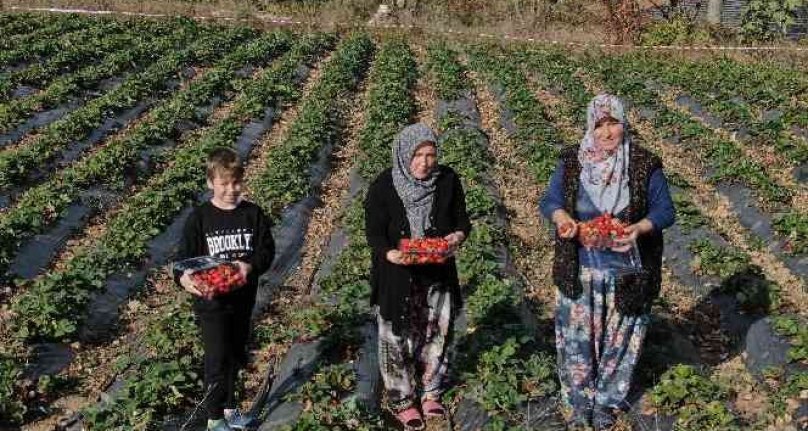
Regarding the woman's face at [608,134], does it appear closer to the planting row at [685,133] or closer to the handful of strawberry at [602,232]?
the handful of strawberry at [602,232]

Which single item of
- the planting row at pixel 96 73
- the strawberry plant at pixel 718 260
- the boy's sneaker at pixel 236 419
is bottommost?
the strawberry plant at pixel 718 260

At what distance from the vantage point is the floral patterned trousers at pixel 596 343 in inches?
203

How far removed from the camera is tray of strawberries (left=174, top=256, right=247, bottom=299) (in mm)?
4859

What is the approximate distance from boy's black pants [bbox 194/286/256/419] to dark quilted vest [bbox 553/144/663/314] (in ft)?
6.73

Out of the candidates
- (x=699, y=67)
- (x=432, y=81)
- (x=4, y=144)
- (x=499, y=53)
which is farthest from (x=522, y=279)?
(x=499, y=53)

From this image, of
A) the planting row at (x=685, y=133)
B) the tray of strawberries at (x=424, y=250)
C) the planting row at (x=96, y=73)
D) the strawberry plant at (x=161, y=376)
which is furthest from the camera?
the planting row at (x=96, y=73)

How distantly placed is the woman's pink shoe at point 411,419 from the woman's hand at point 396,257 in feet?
3.68

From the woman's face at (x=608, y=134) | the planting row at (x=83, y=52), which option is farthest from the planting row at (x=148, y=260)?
the planting row at (x=83, y=52)

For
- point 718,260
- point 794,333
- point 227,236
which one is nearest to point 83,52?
point 718,260

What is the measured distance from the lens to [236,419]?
5445 millimetres

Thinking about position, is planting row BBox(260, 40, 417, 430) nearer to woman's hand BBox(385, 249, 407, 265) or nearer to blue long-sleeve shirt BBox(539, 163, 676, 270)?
woman's hand BBox(385, 249, 407, 265)

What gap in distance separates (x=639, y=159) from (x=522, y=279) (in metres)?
3.81

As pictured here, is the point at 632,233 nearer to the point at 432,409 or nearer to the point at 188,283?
the point at 432,409

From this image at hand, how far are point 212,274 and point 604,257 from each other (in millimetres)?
2430
